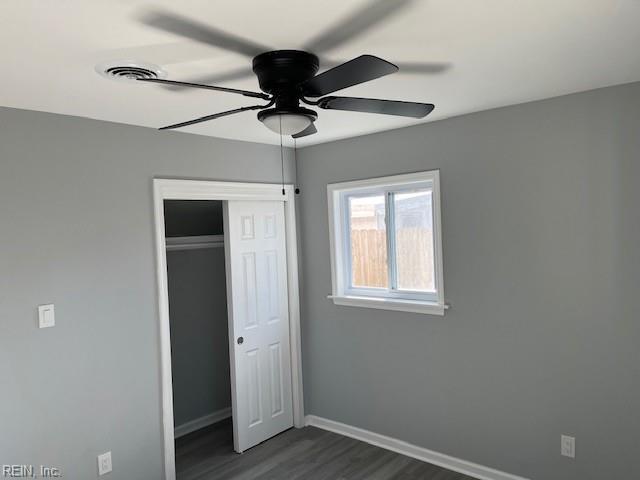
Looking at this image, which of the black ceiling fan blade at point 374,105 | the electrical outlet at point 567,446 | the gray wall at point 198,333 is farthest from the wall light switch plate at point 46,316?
the electrical outlet at point 567,446

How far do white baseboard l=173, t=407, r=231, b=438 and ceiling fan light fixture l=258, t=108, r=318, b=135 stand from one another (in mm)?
3212

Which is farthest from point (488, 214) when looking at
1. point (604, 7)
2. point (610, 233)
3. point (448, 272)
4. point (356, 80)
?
point (356, 80)

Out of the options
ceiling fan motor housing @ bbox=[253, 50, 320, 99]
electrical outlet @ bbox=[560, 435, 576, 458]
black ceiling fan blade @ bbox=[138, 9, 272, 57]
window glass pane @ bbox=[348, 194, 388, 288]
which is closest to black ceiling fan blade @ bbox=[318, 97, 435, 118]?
ceiling fan motor housing @ bbox=[253, 50, 320, 99]

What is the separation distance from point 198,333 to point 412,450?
7.00ft

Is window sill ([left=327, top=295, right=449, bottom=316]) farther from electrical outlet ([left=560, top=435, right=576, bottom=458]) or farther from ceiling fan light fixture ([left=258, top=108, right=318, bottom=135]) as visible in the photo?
ceiling fan light fixture ([left=258, top=108, right=318, bottom=135])

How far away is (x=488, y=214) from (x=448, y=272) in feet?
1.65

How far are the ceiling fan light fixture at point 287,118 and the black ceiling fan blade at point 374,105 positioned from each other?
8 cm

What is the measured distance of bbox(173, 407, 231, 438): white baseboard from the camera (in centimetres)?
433

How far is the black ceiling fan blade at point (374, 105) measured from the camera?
1927 mm

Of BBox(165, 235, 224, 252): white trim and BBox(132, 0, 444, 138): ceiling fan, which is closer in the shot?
BBox(132, 0, 444, 138): ceiling fan

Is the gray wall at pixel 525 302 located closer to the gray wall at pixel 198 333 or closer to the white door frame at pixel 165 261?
the white door frame at pixel 165 261

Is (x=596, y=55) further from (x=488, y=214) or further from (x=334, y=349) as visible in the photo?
(x=334, y=349)

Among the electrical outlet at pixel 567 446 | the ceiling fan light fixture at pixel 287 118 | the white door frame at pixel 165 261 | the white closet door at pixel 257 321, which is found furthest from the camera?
the white closet door at pixel 257 321

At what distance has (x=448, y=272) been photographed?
348 centimetres
